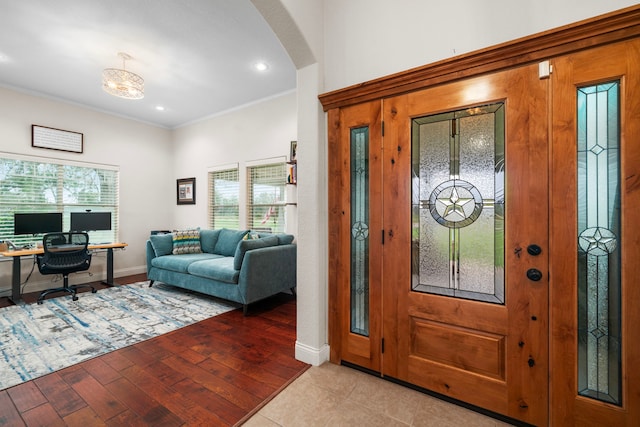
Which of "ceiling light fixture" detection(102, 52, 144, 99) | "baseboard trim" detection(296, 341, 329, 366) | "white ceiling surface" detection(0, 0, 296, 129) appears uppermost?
"white ceiling surface" detection(0, 0, 296, 129)

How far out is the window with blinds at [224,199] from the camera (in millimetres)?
5102

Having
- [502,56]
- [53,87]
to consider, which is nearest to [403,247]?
[502,56]

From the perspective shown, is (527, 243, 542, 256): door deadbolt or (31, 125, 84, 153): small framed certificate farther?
(31, 125, 84, 153): small framed certificate

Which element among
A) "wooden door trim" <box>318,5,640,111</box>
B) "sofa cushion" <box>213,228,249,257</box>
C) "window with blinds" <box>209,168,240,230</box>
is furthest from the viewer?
"window with blinds" <box>209,168,240,230</box>

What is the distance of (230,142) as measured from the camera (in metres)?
5.06

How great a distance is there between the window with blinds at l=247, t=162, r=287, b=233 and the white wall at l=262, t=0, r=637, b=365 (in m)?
2.29

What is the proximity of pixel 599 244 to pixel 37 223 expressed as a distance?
20.7ft

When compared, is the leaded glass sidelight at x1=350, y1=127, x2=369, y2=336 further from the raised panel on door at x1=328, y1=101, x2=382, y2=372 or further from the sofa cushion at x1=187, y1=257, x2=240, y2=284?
the sofa cushion at x1=187, y1=257, x2=240, y2=284

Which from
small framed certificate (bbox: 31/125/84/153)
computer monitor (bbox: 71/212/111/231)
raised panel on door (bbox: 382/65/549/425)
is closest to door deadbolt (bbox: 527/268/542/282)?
raised panel on door (bbox: 382/65/549/425)

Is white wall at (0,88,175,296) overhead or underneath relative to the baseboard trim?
overhead

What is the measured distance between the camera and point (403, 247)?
6.16ft

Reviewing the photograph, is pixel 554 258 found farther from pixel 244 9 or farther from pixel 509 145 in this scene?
pixel 244 9

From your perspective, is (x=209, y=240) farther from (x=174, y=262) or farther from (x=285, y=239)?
(x=285, y=239)

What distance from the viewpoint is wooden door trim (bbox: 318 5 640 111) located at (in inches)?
51.3
